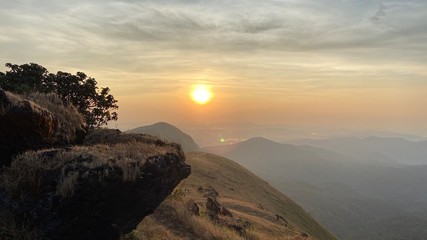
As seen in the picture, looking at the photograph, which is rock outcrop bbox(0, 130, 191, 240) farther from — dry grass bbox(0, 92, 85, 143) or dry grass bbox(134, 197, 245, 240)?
dry grass bbox(134, 197, 245, 240)

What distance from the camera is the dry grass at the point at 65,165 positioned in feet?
40.7

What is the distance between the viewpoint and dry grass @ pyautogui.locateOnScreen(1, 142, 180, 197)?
40.7 feet

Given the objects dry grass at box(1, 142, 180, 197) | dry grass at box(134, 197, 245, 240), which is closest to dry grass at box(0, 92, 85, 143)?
dry grass at box(1, 142, 180, 197)

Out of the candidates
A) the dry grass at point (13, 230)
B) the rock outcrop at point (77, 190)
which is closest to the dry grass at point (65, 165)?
the rock outcrop at point (77, 190)

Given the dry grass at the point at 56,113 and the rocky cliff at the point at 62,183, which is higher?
the dry grass at the point at 56,113

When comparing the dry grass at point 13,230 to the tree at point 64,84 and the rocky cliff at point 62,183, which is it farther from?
the tree at point 64,84

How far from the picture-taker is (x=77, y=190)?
12438mm

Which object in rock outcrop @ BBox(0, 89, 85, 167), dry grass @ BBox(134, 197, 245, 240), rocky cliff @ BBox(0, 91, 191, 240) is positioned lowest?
dry grass @ BBox(134, 197, 245, 240)

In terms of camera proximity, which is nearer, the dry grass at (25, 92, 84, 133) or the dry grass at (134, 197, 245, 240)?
the dry grass at (25, 92, 84, 133)

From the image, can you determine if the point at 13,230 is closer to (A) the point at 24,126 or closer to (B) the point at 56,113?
(A) the point at 24,126

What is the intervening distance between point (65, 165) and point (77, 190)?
110cm

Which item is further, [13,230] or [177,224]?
[177,224]

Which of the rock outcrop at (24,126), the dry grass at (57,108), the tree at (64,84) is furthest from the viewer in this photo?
the tree at (64,84)

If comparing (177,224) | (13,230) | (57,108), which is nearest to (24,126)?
(57,108)
